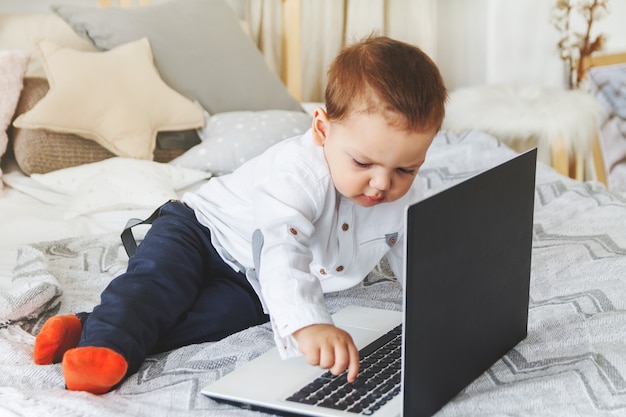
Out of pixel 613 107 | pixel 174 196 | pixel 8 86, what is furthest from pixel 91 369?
pixel 613 107

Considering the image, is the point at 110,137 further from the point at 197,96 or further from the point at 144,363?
the point at 144,363

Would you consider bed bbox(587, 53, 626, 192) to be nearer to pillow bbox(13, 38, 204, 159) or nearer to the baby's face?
pillow bbox(13, 38, 204, 159)

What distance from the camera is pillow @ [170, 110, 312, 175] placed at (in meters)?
2.03

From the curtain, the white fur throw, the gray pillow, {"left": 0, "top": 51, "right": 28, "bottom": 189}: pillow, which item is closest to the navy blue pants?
{"left": 0, "top": 51, "right": 28, "bottom": 189}: pillow

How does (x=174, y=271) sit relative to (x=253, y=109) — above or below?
above

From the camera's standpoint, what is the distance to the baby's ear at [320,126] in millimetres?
1150

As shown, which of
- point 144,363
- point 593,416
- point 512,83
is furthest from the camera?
point 512,83

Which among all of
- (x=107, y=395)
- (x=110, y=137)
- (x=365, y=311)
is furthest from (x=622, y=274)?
(x=110, y=137)

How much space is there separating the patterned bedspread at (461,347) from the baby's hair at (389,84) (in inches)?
11.5

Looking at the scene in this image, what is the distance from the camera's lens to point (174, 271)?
1.23 m

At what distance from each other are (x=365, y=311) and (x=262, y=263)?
0.79 ft

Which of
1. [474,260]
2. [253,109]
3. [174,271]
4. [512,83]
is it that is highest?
[474,260]

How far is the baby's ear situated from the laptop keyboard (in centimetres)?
30

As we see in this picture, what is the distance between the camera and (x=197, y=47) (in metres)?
2.37
